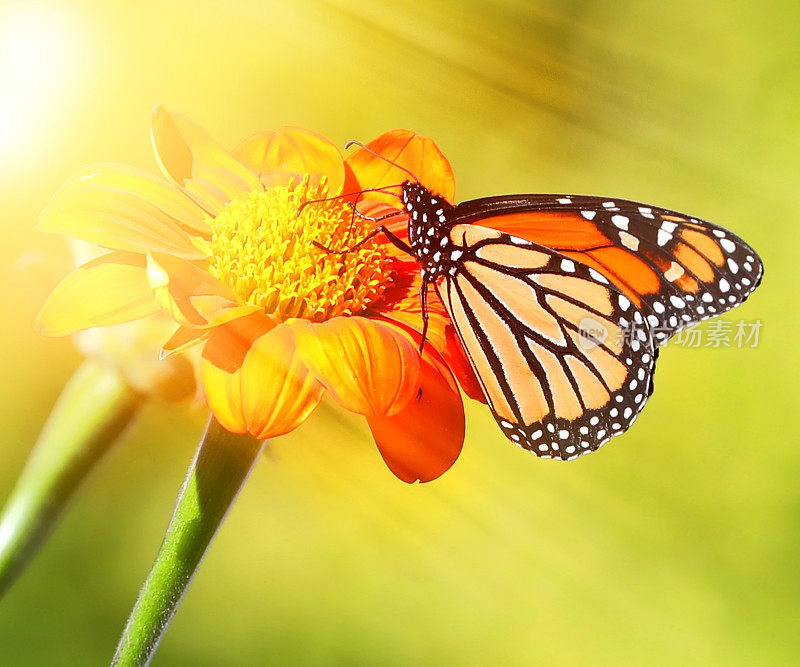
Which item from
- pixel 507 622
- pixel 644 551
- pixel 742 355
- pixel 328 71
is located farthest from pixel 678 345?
pixel 328 71

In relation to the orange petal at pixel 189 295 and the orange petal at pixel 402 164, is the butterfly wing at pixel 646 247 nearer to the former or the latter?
the orange petal at pixel 402 164

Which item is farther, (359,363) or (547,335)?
(547,335)

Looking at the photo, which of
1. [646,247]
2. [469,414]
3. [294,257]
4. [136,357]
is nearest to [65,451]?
[136,357]

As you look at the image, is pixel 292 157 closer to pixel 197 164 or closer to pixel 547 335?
pixel 197 164

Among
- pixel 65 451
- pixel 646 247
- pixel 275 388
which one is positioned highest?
pixel 646 247

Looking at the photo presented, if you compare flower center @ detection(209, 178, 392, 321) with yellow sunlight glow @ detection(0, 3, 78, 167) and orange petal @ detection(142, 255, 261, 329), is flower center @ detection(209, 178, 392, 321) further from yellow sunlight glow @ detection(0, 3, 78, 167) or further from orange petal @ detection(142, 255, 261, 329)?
yellow sunlight glow @ detection(0, 3, 78, 167)

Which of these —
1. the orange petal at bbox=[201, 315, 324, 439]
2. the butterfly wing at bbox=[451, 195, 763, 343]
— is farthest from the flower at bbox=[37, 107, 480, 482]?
the butterfly wing at bbox=[451, 195, 763, 343]

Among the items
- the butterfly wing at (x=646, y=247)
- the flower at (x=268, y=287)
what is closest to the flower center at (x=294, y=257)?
the flower at (x=268, y=287)

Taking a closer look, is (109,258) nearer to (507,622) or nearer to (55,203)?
(55,203)
